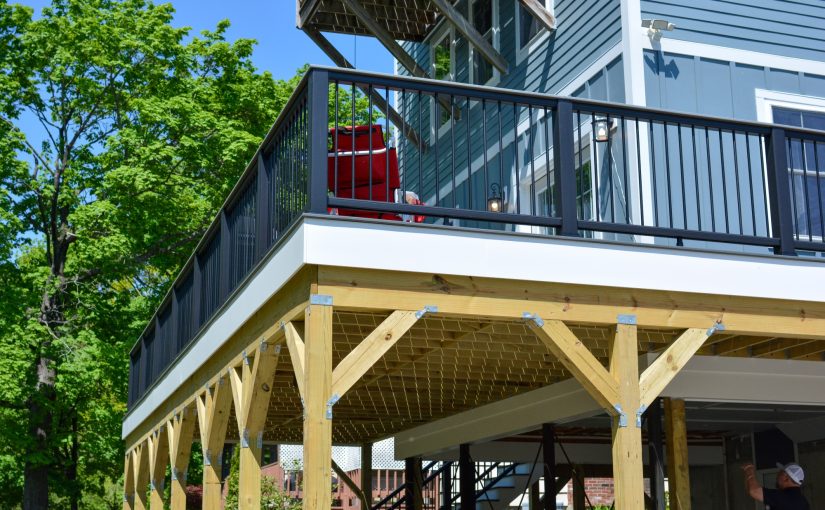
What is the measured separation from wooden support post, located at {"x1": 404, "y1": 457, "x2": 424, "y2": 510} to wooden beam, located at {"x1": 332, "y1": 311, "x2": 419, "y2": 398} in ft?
28.0

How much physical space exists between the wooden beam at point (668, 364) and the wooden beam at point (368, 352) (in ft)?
5.11

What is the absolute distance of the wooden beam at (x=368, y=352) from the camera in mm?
6152

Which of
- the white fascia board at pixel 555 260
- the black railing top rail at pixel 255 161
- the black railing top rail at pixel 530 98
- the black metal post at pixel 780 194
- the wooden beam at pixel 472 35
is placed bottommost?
the white fascia board at pixel 555 260

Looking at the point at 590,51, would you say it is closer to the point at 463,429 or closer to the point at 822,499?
the point at 463,429

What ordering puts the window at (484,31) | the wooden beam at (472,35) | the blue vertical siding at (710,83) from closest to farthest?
the blue vertical siding at (710,83), the wooden beam at (472,35), the window at (484,31)

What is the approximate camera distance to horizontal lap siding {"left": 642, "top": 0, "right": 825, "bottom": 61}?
1066cm

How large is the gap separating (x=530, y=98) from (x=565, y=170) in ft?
1.74

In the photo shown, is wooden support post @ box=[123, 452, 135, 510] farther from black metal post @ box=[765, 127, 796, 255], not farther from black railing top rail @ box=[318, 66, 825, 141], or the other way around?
black metal post @ box=[765, 127, 796, 255]

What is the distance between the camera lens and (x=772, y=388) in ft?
29.0

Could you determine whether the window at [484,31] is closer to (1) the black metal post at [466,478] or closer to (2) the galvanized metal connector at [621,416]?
(1) the black metal post at [466,478]

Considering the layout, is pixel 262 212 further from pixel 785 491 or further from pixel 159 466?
pixel 159 466

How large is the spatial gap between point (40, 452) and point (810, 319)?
17047 mm

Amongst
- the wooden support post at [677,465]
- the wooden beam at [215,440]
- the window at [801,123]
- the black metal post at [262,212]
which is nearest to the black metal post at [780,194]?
the wooden support post at [677,465]

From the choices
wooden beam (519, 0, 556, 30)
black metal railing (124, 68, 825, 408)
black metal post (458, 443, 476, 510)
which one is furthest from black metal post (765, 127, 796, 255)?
black metal post (458, 443, 476, 510)
